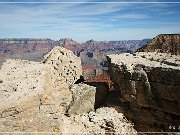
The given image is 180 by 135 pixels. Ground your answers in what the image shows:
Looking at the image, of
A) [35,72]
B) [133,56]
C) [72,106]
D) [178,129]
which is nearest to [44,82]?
[35,72]

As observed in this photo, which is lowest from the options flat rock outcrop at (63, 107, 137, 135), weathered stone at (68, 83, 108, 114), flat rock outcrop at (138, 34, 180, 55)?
flat rock outcrop at (63, 107, 137, 135)

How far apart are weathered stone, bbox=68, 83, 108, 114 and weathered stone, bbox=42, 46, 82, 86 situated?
5.98 feet

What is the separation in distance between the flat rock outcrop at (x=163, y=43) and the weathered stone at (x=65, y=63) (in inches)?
465

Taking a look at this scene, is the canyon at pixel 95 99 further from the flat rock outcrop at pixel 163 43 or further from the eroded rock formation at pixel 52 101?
the flat rock outcrop at pixel 163 43

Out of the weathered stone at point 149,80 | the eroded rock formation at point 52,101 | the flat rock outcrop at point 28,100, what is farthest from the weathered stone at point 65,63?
the weathered stone at point 149,80

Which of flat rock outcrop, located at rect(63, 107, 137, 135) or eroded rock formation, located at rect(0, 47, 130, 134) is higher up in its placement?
eroded rock formation, located at rect(0, 47, 130, 134)

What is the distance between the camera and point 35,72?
14289 mm

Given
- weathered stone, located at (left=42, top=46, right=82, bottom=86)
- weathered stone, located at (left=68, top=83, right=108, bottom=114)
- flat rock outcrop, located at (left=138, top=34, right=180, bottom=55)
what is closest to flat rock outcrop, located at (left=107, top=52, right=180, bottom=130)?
weathered stone, located at (left=68, top=83, right=108, bottom=114)

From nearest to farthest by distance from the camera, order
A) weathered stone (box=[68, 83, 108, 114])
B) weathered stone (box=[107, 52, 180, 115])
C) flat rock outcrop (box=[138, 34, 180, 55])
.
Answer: weathered stone (box=[107, 52, 180, 115]), weathered stone (box=[68, 83, 108, 114]), flat rock outcrop (box=[138, 34, 180, 55])

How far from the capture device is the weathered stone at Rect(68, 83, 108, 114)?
14705mm

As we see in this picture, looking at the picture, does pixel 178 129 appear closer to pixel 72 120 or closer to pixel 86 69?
pixel 72 120

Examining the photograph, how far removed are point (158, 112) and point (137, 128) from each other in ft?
5.00

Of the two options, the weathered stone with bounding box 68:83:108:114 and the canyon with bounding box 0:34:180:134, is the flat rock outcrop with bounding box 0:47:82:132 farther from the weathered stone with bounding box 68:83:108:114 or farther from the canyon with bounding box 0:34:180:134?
the weathered stone with bounding box 68:83:108:114

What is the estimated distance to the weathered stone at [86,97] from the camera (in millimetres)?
14705
